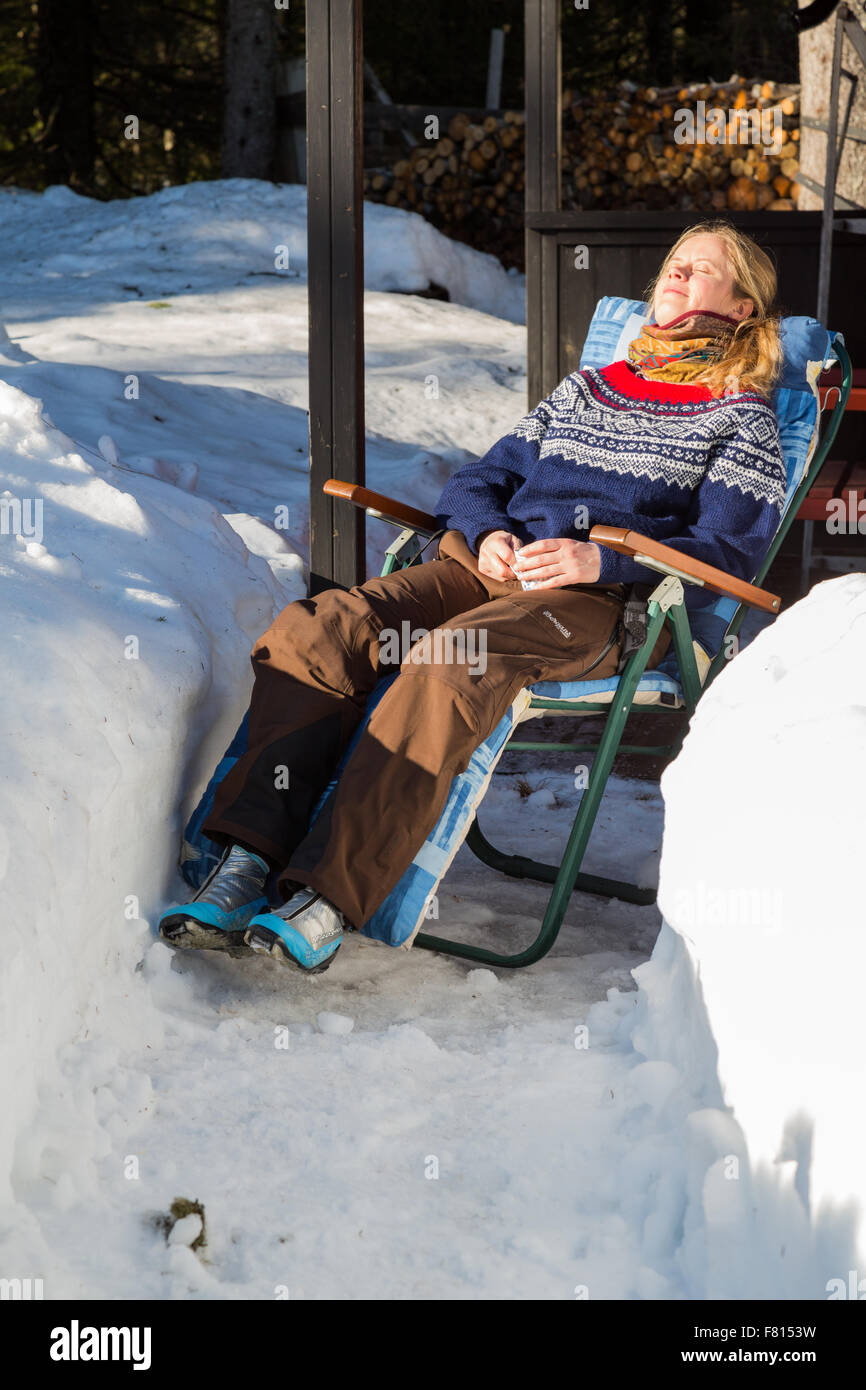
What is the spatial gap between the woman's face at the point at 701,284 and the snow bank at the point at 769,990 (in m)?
1.29

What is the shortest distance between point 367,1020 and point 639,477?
4.28ft

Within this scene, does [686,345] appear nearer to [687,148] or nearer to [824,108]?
[824,108]

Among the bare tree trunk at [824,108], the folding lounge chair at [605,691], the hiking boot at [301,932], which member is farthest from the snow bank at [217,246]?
the hiking boot at [301,932]

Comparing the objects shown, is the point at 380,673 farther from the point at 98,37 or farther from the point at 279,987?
the point at 98,37

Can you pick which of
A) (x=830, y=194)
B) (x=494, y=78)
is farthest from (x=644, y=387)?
(x=494, y=78)

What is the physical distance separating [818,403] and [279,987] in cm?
180

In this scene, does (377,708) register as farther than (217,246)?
No

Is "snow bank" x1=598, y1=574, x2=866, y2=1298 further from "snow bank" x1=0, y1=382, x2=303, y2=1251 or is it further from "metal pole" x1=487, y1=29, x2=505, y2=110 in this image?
"metal pole" x1=487, y1=29, x2=505, y2=110

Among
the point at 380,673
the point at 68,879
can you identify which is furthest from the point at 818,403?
the point at 68,879

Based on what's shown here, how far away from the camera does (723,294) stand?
3.18m

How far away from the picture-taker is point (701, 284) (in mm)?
3168

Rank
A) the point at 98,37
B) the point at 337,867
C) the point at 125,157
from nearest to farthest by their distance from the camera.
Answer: the point at 337,867 < the point at 98,37 < the point at 125,157

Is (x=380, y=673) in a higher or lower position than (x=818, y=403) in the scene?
lower

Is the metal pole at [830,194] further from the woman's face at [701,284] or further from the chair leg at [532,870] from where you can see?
the chair leg at [532,870]
